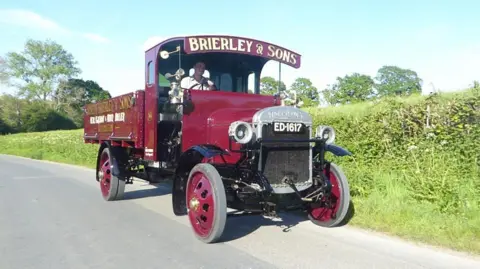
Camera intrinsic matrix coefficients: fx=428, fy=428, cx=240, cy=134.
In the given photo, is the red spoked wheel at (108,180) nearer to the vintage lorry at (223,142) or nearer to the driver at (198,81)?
the vintage lorry at (223,142)

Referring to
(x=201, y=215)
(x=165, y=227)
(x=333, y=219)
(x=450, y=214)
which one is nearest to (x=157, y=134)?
(x=165, y=227)

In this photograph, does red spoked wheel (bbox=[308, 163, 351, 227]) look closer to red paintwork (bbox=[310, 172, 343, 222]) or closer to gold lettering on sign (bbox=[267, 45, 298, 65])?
red paintwork (bbox=[310, 172, 343, 222])

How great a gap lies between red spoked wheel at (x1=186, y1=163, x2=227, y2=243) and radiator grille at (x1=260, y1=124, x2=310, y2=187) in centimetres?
65

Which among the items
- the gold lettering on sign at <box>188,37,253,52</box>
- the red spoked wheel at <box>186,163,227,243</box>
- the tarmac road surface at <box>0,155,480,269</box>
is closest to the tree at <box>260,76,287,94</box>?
the gold lettering on sign at <box>188,37,253,52</box>

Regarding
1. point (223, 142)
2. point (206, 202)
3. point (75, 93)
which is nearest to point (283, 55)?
point (223, 142)

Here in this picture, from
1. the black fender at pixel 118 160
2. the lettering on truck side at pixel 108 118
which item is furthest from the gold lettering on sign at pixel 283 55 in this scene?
the black fender at pixel 118 160

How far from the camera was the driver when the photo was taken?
6.77 m

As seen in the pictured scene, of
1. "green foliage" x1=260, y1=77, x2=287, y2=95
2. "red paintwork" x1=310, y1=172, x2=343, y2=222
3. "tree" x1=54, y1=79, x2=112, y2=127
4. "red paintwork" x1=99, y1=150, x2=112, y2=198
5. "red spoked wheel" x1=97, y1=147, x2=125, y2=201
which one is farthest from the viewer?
"tree" x1=54, y1=79, x2=112, y2=127

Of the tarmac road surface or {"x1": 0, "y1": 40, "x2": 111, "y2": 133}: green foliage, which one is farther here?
{"x1": 0, "y1": 40, "x2": 111, "y2": 133}: green foliage

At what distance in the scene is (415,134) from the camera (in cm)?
832

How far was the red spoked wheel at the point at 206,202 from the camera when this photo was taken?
4906 mm

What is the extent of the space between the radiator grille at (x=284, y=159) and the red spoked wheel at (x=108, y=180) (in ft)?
12.8

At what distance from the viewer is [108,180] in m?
8.49

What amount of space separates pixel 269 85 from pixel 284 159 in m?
2.90
